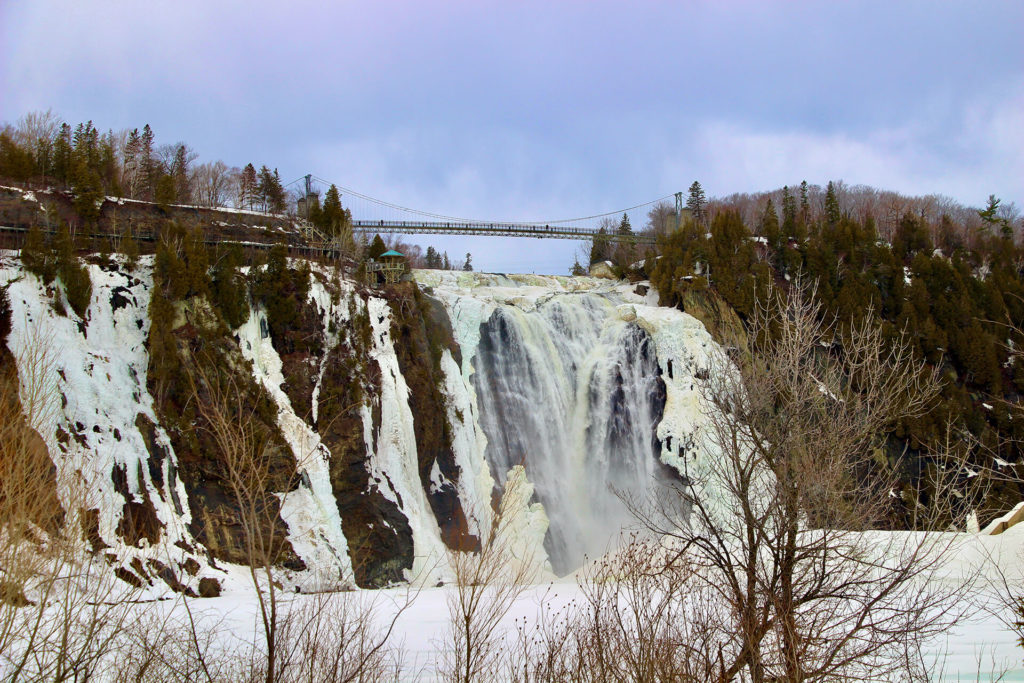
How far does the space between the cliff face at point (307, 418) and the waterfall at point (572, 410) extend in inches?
3.7

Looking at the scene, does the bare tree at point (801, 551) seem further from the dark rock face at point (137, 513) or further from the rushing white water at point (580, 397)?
the rushing white water at point (580, 397)

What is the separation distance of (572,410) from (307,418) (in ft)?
39.5

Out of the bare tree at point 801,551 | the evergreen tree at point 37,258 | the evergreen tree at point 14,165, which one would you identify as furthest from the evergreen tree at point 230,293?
the bare tree at point 801,551

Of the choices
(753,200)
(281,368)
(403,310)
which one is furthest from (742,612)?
(753,200)

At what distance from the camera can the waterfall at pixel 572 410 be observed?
90.2ft

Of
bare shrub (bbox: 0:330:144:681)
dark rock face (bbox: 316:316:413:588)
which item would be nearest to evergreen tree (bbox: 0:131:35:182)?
dark rock face (bbox: 316:316:413:588)

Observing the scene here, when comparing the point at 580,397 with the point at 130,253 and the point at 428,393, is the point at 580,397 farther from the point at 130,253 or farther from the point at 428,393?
the point at 130,253

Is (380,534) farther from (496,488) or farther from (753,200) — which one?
(753,200)

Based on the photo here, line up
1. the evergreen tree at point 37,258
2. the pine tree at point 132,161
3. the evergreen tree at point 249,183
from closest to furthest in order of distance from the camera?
the evergreen tree at point 37,258 < the pine tree at point 132,161 < the evergreen tree at point 249,183

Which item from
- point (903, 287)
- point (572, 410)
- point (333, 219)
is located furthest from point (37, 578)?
point (903, 287)

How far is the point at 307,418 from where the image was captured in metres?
22.4

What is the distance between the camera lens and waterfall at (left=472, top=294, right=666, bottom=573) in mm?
27500

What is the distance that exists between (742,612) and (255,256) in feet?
72.0

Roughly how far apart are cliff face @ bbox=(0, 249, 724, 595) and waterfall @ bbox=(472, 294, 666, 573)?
0.31 feet
